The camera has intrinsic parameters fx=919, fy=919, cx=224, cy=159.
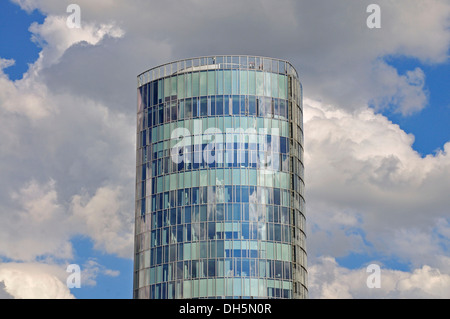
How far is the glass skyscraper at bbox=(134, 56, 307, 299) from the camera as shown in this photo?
168m

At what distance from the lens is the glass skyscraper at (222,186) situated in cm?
16850

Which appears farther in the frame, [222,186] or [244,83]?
[244,83]

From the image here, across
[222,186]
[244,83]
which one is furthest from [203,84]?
[222,186]

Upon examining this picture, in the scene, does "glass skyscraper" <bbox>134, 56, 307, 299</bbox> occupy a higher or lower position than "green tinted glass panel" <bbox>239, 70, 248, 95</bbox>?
lower

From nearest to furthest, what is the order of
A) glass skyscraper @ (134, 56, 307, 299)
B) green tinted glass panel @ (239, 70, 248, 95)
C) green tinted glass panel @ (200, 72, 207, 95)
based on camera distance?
glass skyscraper @ (134, 56, 307, 299) → green tinted glass panel @ (239, 70, 248, 95) → green tinted glass panel @ (200, 72, 207, 95)

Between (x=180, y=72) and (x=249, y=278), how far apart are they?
4322cm

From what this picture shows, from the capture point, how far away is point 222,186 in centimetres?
17150

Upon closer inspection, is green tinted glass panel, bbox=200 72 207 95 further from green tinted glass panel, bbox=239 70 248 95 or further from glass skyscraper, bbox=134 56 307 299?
green tinted glass panel, bbox=239 70 248 95

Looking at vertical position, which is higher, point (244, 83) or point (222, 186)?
point (244, 83)

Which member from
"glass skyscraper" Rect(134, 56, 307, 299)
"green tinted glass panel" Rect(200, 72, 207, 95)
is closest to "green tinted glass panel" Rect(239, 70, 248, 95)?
"glass skyscraper" Rect(134, 56, 307, 299)

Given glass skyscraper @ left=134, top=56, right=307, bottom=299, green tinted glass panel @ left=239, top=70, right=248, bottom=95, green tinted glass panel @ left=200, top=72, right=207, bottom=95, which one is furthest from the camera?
green tinted glass panel @ left=200, top=72, right=207, bottom=95

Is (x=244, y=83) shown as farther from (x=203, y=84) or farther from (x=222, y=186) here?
(x=222, y=186)
